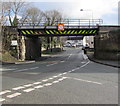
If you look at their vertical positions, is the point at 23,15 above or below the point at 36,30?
above

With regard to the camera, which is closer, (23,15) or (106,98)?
(106,98)

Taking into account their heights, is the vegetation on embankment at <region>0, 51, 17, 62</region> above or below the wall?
below

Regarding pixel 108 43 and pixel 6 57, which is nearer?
pixel 6 57

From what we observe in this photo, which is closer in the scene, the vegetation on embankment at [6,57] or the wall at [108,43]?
the wall at [108,43]

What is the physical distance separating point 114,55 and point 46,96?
2085 centimetres

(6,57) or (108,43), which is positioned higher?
(108,43)

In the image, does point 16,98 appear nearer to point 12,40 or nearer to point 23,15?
point 12,40

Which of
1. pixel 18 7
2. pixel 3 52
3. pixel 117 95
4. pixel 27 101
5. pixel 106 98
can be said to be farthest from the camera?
pixel 18 7

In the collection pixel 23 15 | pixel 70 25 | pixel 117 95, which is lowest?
pixel 117 95

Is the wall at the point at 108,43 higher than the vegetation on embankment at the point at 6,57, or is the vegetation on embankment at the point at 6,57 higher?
the wall at the point at 108,43

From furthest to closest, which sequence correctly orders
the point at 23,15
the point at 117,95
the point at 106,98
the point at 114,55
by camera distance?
the point at 23,15 < the point at 114,55 < the point at 117,95 < the point at 106,98

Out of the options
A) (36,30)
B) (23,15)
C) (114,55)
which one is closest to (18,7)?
(23,15)

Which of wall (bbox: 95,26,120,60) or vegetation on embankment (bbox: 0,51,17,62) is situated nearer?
wall (bbox: 95,26,120,60)

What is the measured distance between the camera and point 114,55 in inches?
1007
